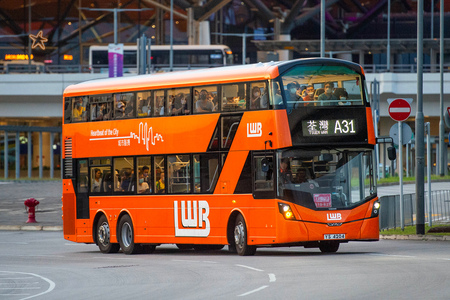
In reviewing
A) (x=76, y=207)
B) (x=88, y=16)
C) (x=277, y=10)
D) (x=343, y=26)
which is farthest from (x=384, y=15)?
(x=76, y=207)

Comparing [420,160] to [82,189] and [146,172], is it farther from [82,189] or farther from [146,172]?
[82,189]

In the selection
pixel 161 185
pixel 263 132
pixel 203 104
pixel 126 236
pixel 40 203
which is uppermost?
pixel 203 104

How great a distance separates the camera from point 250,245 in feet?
63.5

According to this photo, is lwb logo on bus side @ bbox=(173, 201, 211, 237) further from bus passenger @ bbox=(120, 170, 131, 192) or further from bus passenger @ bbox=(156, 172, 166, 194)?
bus passenger @ bbox=(120, 170, 131, 192)

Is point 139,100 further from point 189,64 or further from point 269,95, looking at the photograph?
point 189,64

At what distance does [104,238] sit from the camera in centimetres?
2320

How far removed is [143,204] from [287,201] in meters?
4.61

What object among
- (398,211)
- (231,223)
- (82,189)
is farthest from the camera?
(398,211)

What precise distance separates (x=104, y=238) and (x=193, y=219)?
3.46 m

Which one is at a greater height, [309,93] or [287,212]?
[309,93]

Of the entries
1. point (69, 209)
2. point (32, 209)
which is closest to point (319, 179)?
point (69, 209)

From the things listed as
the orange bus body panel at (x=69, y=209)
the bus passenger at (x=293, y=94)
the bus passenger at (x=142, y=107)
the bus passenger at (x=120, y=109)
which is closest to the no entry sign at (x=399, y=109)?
the bus passenger at (x=293, y=94)

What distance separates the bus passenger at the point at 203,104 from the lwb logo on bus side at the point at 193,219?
79.2 inches

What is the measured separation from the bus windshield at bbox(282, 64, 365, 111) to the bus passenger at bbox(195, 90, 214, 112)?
212 centimetres
